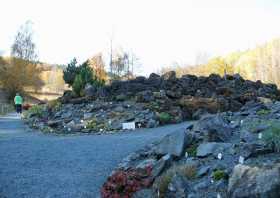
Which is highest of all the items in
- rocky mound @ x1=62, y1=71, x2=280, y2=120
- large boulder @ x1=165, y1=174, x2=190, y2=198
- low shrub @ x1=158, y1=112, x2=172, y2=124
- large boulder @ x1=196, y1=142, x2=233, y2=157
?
rocky mound @ x1=62, y1=71, x2=280, y2=120

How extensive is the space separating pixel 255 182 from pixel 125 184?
2370 millimetres

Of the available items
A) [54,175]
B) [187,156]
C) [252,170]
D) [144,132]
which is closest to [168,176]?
[187,156]

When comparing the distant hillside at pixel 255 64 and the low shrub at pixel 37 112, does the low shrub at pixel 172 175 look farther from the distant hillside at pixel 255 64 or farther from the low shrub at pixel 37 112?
the distant hillside at pixel 255 64

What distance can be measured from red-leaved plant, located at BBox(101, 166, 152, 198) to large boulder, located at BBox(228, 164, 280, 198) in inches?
69.3

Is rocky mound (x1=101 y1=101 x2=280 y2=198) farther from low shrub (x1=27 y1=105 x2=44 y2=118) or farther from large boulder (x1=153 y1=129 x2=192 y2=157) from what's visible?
low shrub (x1=27 y1=105 x2=44 y2=118)

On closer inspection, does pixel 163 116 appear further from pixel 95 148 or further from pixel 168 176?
pixel 168 176

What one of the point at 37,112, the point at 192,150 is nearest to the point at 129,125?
the point at 192,150

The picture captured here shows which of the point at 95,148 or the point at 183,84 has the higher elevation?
the point at 183,84

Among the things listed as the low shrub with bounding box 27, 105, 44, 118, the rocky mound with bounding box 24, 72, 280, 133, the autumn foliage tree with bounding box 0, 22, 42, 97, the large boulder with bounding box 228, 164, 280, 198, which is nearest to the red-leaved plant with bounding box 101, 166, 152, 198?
the large boulder with bounding box 228, 164, 280, 198

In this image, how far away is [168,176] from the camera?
5.93 m

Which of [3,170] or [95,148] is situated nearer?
[3,170]

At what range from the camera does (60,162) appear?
27.7ft

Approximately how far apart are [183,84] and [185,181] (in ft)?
42.2

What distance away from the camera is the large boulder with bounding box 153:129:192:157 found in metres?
7.04
